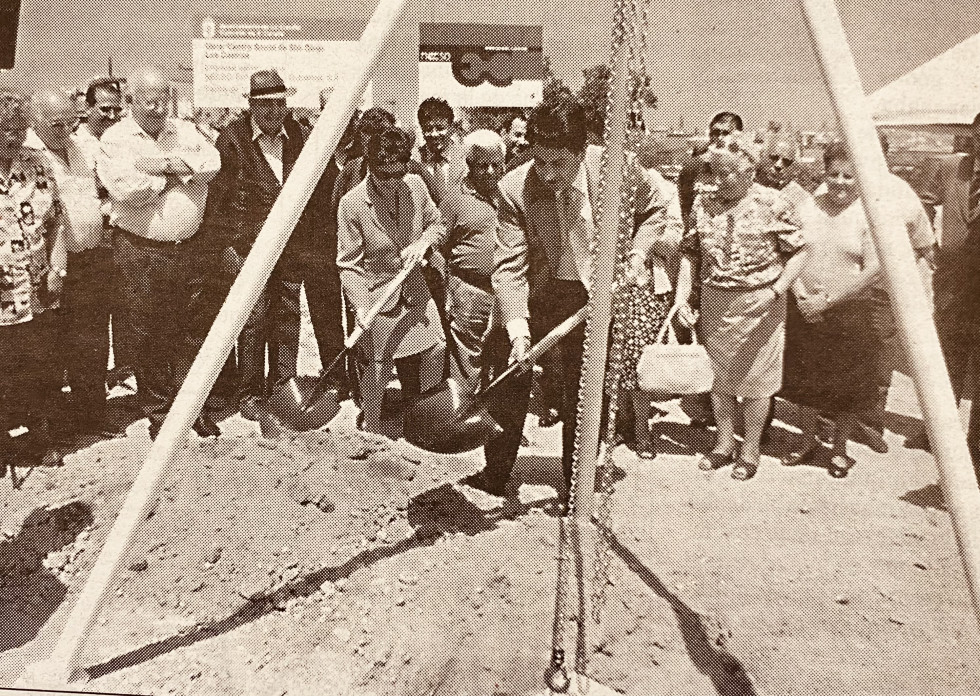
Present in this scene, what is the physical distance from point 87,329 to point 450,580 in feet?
7.62

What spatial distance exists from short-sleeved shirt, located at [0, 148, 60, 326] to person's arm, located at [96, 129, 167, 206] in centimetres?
28

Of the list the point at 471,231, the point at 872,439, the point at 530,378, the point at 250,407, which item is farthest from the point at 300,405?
the point at 872,439

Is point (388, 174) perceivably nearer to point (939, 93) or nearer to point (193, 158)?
point (193, 158)

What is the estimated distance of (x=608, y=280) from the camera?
273cm

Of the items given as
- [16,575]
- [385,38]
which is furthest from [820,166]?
[16,575]

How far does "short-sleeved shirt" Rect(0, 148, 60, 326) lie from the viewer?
12.0 ft

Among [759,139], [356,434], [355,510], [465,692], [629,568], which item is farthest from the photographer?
[356,434]

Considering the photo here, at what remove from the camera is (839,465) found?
4523 mm

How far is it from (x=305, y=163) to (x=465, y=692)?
172 centimetres

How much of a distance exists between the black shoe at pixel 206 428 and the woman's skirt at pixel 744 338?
8.37 feet

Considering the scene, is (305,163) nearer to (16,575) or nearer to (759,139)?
(16,575)

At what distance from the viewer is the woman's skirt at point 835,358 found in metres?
4.23

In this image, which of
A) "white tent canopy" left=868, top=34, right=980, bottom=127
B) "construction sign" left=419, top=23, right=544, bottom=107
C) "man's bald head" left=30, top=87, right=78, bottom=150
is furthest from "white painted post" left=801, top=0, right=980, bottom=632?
"man's bald head" left=30, top=87, right=78, bottom=150

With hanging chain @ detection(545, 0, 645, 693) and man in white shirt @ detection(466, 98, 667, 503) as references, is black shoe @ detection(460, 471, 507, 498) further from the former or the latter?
hanging chain @ detection(545, 0, 645, 693)
